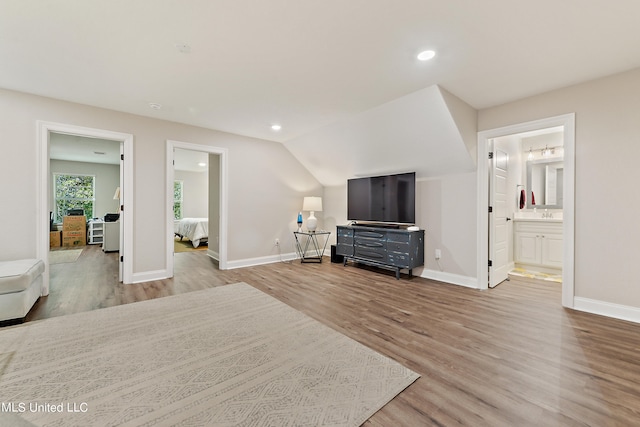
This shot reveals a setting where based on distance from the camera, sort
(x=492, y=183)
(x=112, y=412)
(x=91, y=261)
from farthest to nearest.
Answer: (x=91, y=261), (x=492, y=183), (x=112, y=412)

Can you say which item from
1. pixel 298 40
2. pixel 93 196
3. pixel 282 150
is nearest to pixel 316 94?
pixel 298 40

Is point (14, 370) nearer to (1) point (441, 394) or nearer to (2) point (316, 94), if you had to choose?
(1) point (441, 394)

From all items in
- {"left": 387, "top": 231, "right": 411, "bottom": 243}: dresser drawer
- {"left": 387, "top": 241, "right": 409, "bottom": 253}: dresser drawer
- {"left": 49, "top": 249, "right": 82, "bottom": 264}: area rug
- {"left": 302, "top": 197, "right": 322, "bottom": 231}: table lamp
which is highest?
{"left": 302, "top": 197, "right": 322, "bottom": 231}: table lamp

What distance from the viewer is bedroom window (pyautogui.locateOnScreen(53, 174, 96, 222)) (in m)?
7.89

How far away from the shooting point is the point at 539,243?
4598 millimetres

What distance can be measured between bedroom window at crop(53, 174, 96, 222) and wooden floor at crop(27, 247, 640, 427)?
16.6 ft

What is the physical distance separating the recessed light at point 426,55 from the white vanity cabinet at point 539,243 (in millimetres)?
3736

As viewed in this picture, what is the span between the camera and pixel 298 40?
219 centimetres

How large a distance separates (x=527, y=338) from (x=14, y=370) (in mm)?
3768

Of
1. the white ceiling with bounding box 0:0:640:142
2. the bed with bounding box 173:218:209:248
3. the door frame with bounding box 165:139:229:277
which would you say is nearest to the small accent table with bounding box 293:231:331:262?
the door frame with bounding box 165:139:229:277

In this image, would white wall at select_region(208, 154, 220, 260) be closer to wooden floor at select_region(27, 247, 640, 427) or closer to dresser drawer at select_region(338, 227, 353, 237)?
wooden floor at select_region(27, 247, 640, 427)

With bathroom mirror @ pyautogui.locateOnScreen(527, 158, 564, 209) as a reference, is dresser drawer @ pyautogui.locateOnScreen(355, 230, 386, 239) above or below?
below

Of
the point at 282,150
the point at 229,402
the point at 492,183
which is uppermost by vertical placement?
the point at 282,150

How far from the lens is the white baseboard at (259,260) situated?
4853 mm
